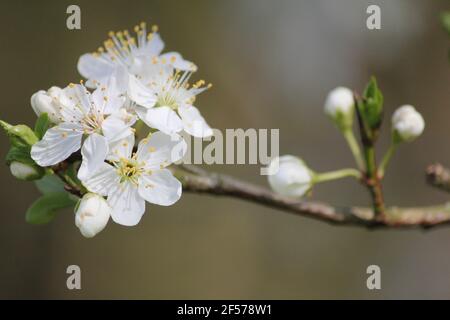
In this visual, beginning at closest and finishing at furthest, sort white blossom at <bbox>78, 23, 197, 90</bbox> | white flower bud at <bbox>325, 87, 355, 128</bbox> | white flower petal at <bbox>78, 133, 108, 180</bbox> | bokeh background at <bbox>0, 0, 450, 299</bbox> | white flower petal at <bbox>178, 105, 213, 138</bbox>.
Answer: white flower petal at <bbox>78, 133, 108, 180</bbox>, white flower petal at <bbox>178, 105, 213, 138</bbox>, white blossom at <bbox>78, 23, 197, 90</bbox>, white flower bud at <bbox>325, 87, 355, 128</bbox>, bokeh background at <bbox>0, 0, 450, 299</bbox>

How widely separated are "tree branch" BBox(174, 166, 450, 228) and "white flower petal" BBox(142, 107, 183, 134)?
0.69ft

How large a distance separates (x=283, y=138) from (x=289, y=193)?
191 cm

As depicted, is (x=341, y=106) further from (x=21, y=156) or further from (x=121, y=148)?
(x=21, y=156)

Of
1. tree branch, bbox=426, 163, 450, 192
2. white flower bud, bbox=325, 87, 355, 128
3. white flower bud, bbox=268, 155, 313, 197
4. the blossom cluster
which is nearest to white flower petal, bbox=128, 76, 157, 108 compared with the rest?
the blossom cluster

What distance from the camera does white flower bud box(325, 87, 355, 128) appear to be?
1305mm

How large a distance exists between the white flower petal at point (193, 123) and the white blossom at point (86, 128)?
0.12 m

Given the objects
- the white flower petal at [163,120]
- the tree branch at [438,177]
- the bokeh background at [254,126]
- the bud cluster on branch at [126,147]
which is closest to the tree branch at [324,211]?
the bud cluster on branch at [126,147]

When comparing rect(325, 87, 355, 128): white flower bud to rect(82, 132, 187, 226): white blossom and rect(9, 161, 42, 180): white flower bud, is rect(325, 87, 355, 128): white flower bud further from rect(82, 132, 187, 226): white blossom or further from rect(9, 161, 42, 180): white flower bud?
rect(9, 161, 42, 180): white flower bud

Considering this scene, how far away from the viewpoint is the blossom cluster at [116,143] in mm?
965

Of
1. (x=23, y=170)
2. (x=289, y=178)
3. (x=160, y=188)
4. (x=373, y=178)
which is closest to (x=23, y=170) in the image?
(x=23, y=170)

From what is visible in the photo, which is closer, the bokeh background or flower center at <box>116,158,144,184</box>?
flower center at <box>116,158,144,184</box>

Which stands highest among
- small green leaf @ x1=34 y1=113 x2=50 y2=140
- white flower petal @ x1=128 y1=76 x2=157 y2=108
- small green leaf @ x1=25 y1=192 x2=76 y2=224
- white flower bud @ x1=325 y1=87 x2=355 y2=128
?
white flower bud @ x1=325 y1=87 x2=355 y2=128

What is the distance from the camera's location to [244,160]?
1.29 meters

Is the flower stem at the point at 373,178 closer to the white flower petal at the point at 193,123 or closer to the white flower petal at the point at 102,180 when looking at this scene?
the white flower petal at the point at 193,123
